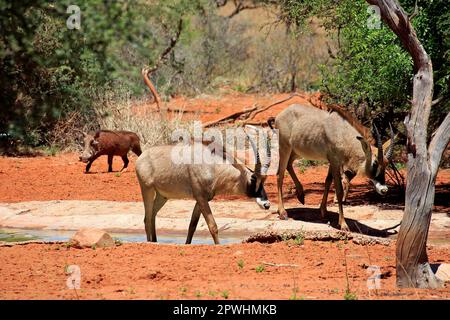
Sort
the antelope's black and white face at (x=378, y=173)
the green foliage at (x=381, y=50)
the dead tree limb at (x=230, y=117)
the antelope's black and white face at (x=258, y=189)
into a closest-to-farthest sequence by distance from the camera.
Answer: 1. the antelope's black and white face at (x=258, y=189)
2. the antelope's black and white face at (x=378, y=173)
3. the green foliage at (x=381, y=50)
4. the dead tree limb at (x=230, y=117)

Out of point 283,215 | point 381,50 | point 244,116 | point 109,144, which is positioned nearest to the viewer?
point 283,215

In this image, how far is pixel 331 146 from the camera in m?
13.1

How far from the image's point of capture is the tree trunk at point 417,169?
8.07m

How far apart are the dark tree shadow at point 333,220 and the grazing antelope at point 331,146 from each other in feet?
0.55

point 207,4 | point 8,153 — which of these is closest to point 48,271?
point 8,153

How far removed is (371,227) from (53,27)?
12.9m

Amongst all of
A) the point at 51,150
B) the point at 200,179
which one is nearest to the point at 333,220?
the point at 200,179

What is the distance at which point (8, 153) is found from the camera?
21.7 metres

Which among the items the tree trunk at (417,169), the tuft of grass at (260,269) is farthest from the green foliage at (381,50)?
the tuft of grass at (260,269)

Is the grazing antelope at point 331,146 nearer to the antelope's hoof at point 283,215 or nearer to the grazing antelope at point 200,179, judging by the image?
the antelope's hoof at point 283,215

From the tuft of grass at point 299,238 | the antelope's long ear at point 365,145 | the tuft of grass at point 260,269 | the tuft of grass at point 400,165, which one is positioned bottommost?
the tuft of grass at point 400,165

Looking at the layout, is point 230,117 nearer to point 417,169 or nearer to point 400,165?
point 400,165

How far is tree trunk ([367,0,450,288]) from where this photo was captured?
26.5 ft

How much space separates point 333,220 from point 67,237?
4354 millimetres
